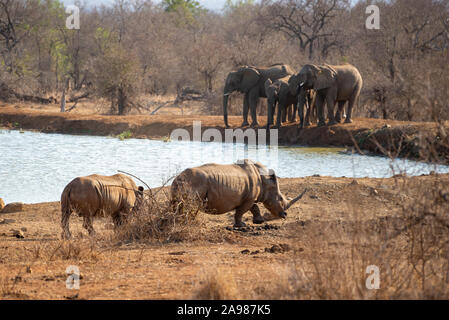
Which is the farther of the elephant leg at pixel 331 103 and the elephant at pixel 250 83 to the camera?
the elephant at pixel 250 83

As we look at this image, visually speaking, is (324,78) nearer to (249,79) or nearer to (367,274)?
(249,79)

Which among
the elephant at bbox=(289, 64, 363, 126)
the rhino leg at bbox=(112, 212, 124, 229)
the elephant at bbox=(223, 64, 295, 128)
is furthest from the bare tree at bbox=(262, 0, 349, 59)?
the rhino leg at bbox=(112, 212, 124, 229)

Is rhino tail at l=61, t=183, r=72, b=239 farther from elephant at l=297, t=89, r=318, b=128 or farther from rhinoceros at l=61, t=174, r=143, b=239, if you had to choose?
elephant at l=297, t=89, r=318, b=128

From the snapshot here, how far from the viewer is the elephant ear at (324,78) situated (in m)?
21.5

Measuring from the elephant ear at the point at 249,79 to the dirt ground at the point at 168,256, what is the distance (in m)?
14.8

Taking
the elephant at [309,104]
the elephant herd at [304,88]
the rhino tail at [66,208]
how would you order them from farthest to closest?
the elephant at [309,104] < the elephant herd at [304,88] < the rhino tail at [66,208]

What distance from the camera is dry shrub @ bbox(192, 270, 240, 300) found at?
4.56m

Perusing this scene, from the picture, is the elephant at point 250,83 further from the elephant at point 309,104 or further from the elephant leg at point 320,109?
the elephant leg at point 320,109

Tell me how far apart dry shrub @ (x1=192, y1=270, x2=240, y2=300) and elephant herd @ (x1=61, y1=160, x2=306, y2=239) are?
3.18 metres

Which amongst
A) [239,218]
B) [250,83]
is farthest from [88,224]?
[250,83]

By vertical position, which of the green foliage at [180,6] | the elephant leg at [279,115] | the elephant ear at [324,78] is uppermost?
the green foliage at [180,6]

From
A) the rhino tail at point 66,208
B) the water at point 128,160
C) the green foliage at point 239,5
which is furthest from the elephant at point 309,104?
the green foliage at point 239,5

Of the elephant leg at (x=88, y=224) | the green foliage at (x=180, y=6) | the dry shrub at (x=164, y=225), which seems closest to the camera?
the dry shrub at (x=164, y=225)

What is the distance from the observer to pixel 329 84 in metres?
21.6
